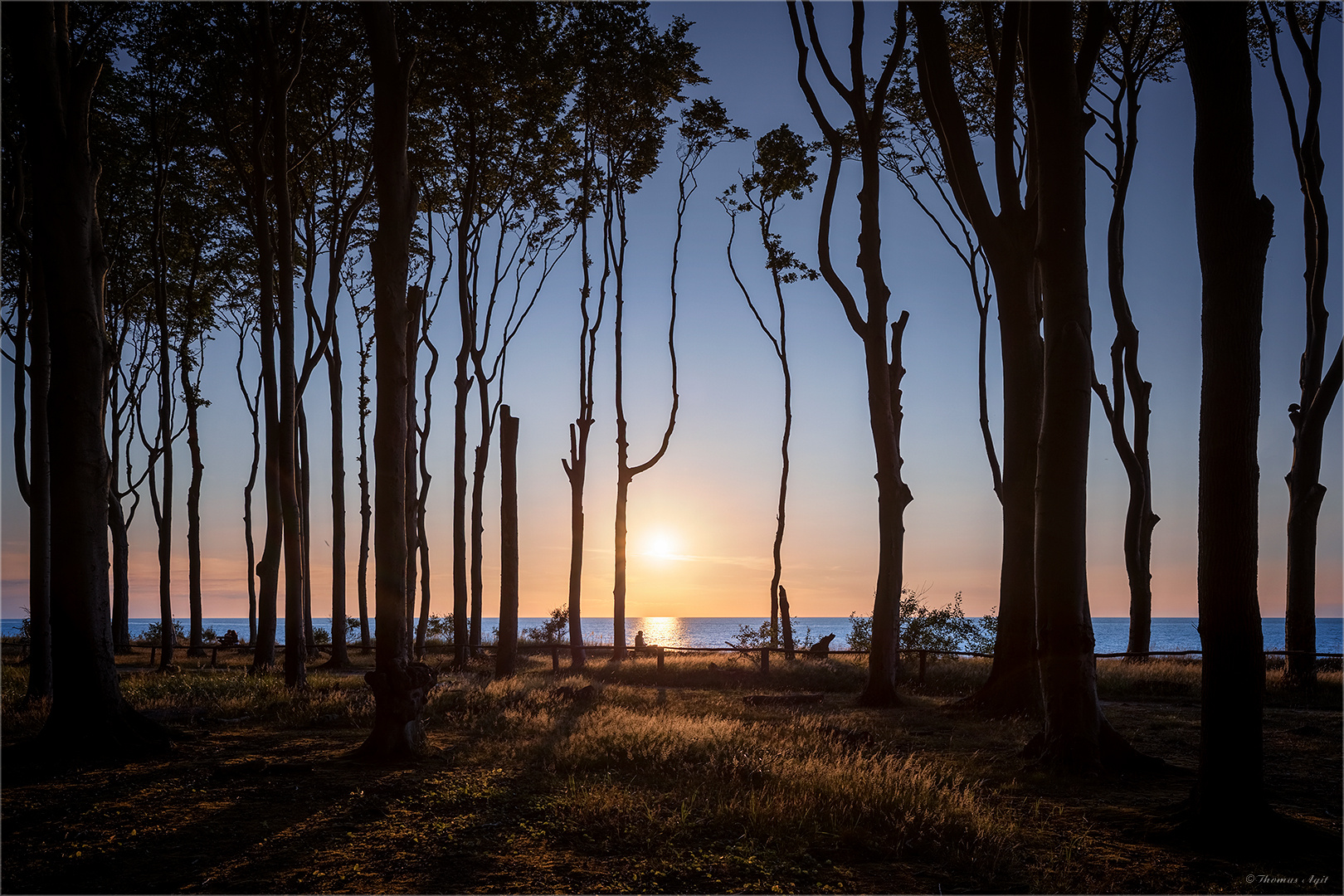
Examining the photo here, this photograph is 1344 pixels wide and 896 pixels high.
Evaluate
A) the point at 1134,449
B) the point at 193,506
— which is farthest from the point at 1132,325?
the point at 193,506

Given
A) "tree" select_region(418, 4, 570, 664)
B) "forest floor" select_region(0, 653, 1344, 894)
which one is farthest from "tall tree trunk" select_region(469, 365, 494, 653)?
"forest floor" select_region(0, 653, 1344, 894)

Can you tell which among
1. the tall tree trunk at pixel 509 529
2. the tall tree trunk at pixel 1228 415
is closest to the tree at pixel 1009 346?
the tall tree trunk at pixel 1228 415

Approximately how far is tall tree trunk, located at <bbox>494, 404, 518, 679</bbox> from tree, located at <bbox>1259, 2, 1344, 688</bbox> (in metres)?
16.0

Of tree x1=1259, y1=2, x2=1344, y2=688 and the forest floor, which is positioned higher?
tree x1=1259, y1=2, x2=1344, y2=688

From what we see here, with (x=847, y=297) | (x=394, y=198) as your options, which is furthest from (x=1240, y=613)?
(x=847, y=297)

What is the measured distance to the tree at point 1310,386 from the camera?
16328 mm

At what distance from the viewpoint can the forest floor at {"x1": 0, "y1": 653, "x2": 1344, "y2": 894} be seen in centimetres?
479

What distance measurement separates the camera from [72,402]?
9.02 m

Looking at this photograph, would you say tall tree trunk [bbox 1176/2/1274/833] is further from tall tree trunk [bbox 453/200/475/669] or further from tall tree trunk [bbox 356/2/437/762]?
tall tree trunk [bbox 453/200/475/669]

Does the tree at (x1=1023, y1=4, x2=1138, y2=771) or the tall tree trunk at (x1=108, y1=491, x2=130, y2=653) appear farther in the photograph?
the tall tree trunk at (x1=108, y1=491, x2=130, y2=653)

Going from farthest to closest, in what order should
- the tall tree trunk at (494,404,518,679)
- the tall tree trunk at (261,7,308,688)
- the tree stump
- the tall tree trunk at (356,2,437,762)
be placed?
1. the tall tree trunk at (494,404,518,679)
2. the tall tree trunk at (261,7,308,688)
3. the tall tree trunk at (356,2,437,762)
4. the tree stump

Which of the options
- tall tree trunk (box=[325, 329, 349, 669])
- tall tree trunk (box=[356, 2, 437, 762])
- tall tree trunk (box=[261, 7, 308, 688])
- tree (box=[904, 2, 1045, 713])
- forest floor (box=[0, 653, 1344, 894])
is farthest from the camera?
tall tree trunk (box=[325, 329, 349, 669])

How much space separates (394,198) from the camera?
9312mm

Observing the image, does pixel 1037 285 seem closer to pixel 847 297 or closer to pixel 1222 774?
pixel 847 297
